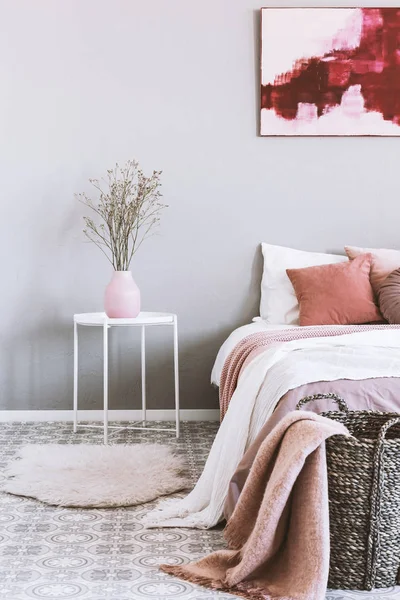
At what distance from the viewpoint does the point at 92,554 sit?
7.72 ft

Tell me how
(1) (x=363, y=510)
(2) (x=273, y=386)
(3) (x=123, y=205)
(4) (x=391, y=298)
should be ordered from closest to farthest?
(1) (x=363, y=510) → (2) (x=273, y=386) → (4) (x=391, y=298) → (3) (x=123, y=205)

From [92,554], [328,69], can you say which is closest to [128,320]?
[92,554]

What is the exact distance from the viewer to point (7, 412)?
4348 mm

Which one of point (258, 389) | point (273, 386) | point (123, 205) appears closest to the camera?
point (273, 386)

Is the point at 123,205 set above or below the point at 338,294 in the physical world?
above

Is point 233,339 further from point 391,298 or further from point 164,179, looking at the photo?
point 164,179

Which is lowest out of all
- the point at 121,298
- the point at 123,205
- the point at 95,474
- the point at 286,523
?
the point at 95,474

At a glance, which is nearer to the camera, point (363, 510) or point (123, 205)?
point (363, 510)

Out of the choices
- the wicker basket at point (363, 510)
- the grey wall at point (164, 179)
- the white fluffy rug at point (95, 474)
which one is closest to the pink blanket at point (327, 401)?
the wicker basket at point (363, 510)

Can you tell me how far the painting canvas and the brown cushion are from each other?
3.11ft

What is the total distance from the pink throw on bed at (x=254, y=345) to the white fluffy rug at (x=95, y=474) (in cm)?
39

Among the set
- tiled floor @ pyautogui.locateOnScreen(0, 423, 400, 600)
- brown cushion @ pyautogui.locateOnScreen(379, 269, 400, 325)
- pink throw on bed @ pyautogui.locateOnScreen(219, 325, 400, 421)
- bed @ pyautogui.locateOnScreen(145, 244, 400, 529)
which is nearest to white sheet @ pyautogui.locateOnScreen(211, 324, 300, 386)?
bed @ pyautogui.locateOnScreen(145, 244, 400, 529)

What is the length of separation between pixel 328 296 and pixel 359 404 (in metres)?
1.58

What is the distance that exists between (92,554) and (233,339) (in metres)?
1.72
